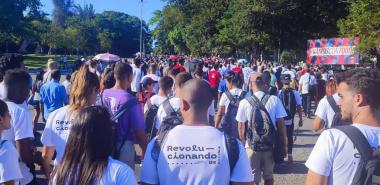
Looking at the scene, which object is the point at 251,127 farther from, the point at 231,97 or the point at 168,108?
the point at 231,97

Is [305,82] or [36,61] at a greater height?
[36,61]

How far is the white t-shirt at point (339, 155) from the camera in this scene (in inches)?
112

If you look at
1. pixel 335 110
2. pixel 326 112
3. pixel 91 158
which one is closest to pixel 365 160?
pixel 91 158

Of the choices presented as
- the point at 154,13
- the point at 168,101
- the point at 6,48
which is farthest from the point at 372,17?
the point at 154,13

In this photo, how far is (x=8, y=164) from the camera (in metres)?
3.07

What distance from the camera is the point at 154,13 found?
7506 cm

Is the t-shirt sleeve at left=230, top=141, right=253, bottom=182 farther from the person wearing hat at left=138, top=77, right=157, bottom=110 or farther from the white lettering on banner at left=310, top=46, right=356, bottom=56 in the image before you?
the white lettering on banner at left=310, top=46, right=356, bottom=56

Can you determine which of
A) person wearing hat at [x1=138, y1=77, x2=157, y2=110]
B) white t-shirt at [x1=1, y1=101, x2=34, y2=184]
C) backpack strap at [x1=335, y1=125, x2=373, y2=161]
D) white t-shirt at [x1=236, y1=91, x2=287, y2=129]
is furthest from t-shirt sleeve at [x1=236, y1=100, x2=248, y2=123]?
backpack strap at [x1=335, y1=125, x2=373, y2=161]

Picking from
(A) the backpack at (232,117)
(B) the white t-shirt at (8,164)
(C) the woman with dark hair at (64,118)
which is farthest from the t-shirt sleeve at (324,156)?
(A) the backpack at (232,117)

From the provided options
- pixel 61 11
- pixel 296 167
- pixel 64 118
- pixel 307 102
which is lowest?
pixel 296 167

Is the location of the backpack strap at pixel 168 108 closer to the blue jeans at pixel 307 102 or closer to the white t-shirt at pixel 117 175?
the white t-shirt at pixel 117 175

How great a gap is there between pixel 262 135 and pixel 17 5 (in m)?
49.7

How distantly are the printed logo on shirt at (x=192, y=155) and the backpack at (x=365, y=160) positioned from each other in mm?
841

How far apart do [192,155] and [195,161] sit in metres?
0.05
